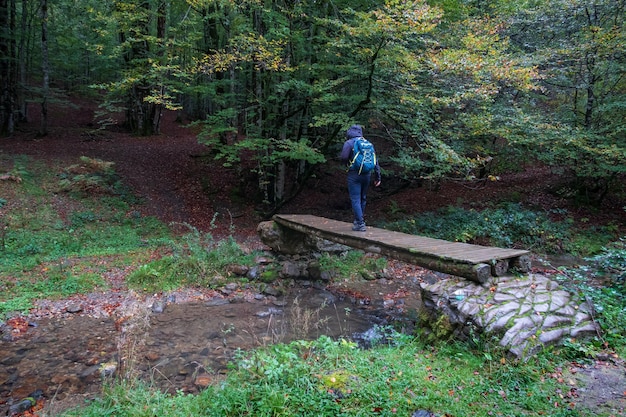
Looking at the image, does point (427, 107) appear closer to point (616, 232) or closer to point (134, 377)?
point (616, 232)

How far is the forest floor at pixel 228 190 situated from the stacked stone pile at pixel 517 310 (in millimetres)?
6538

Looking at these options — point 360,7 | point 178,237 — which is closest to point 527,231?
point 360,7

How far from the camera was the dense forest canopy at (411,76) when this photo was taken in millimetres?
8000

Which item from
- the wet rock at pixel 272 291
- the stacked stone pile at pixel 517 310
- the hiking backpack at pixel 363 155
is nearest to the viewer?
the stacked stone pile at pixel 517 310

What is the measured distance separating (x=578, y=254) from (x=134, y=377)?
1094 centimetres

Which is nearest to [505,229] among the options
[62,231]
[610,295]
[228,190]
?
[610,295]

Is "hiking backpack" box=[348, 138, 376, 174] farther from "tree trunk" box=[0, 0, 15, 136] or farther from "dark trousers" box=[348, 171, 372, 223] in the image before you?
"tree trunk" box=[0, 0, 15, 136]

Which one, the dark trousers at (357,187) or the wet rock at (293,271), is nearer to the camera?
the dark trousers at (357,187)

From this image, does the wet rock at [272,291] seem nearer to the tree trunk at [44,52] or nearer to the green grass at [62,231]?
the green grass at [62,231]

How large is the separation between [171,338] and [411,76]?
277 inches

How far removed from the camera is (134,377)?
4.27 m

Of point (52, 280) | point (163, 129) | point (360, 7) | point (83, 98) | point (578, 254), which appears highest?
Answer: point (360, 7)

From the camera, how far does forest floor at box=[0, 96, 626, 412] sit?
1238 centimetres

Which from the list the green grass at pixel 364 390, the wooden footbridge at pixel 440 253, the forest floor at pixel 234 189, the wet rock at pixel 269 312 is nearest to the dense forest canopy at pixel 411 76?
the forest floor at pixel 234 189
